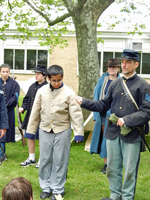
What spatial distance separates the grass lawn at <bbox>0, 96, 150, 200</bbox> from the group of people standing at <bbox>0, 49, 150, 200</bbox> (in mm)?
448

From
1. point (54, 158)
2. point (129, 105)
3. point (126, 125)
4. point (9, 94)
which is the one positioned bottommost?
point (54, 158)

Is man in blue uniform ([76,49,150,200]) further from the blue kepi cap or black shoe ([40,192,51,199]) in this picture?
black shoe ([40,192,51,199])

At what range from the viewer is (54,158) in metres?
4.44

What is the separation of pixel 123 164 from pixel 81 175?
5.75 feet

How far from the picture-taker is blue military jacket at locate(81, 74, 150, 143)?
A: 369cm

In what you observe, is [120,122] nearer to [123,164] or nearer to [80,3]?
[123,164]

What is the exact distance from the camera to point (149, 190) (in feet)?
15.8

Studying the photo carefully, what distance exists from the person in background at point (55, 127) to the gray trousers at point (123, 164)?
0.59m

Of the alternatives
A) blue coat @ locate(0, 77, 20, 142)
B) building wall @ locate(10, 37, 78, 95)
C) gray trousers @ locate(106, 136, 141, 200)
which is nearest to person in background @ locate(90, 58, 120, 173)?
gray trousers @ locate(106, 136, 141, 200)

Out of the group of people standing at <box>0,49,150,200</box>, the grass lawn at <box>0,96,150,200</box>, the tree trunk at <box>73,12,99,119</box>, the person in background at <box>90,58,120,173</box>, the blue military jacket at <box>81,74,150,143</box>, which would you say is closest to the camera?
the blue military jacket at <box>81,74,150,143</box>

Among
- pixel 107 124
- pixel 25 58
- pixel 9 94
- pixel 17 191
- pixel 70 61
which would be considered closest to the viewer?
pixel 17 191

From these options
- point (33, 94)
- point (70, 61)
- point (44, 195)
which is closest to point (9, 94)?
point (33, 94)

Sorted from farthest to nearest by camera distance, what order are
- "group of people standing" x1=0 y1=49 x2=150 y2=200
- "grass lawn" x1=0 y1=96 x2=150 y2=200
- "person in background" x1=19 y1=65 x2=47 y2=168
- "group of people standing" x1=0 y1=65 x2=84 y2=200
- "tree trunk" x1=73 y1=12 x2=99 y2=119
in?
"tree trunk" x1=73 y1=12 x2=99 y2=119, "person in background" x1=19 y1=65 x2=47 y2=168, "grass lawn" x1=0 y1=96 x2=150 y2=200, "group of people standing" x1=0 y1=65 x2=84 y2=200, "group of people standing" x1=0 y1=49 x2=150 y2=200

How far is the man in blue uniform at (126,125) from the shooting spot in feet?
12.2
